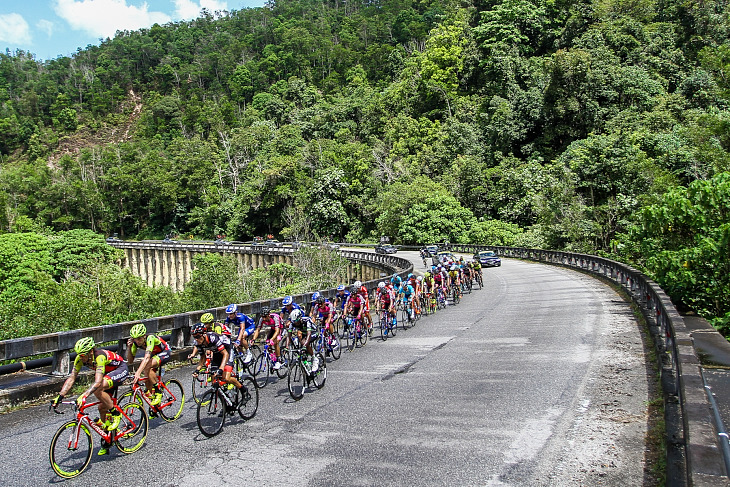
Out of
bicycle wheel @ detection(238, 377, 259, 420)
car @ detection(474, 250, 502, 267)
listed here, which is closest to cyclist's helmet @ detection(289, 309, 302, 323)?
bicycle wheel @ detection(238, 377, 259, 420)

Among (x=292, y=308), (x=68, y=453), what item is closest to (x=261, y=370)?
(x=292, y=308)

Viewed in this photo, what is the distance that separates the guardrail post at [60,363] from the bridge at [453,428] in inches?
54.0

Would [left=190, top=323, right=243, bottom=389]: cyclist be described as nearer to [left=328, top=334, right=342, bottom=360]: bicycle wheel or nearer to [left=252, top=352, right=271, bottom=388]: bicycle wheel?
[left=252, top=352, right=271, bottom=388]: bicycle wheel

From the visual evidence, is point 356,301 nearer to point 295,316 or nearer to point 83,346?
point 295,316

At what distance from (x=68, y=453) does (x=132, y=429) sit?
0.83m

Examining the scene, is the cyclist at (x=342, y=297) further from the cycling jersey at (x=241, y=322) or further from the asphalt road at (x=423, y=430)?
the cycling jersey at (x=241, y=322)

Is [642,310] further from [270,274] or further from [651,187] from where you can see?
[270,274]

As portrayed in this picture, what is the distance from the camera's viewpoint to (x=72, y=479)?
682 cm

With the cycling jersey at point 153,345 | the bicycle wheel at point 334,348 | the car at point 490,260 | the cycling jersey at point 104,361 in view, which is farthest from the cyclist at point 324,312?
the car at point 490,260

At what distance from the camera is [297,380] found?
416 inches

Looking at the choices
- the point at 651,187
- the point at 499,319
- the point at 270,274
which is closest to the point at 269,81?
the point at 270,274

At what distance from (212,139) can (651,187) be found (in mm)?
91722

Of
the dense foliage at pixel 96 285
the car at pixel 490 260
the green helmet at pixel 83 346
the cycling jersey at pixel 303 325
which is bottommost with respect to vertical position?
the dense foliage at pixel 96 285

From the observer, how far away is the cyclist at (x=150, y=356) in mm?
8422
